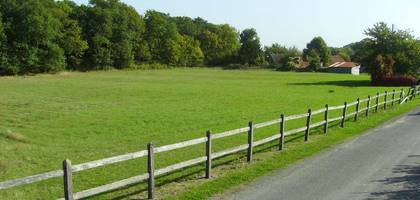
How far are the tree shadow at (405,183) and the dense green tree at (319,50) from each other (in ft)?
456

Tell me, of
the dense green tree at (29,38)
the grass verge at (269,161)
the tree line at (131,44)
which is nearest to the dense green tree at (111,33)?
the tree line at (131,44)

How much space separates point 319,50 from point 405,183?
158 metres

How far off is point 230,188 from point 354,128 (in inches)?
500

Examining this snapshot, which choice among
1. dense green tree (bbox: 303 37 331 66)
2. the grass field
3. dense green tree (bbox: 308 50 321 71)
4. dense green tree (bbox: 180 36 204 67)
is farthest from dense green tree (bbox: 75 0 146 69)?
the grass field

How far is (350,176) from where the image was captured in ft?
39.9

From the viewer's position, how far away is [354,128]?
2230 centimetres

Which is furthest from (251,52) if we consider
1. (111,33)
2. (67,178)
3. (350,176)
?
(67,178)

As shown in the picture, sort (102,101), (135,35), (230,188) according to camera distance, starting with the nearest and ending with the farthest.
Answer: (230,188) → (102,101) → (135,35)

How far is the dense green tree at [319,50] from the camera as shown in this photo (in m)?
158

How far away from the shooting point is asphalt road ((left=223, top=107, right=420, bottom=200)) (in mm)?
10422

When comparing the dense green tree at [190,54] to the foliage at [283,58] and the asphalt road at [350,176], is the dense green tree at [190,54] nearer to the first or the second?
the foliage at [283,58]

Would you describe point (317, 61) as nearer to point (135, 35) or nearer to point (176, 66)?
point (176, 66)

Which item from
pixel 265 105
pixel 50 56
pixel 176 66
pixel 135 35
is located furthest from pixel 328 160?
pixel 176 66

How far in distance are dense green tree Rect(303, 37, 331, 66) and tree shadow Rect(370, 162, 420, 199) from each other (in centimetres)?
13904
